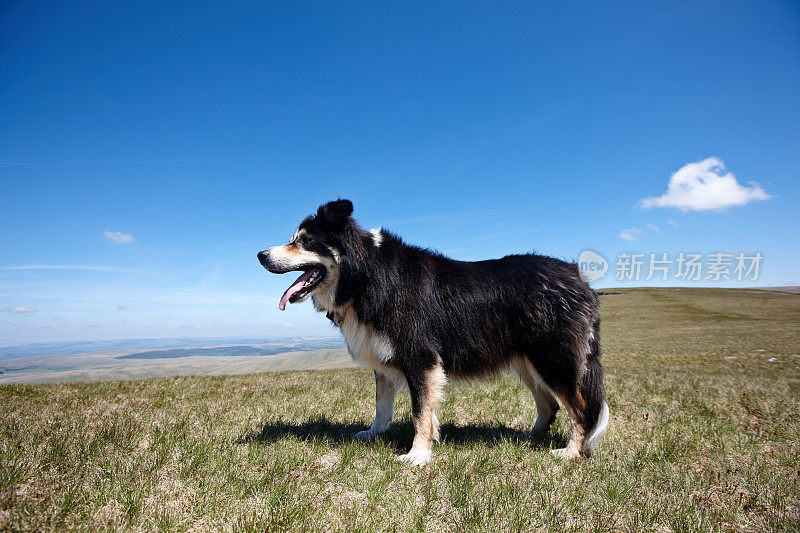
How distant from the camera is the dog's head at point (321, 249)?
4492mm

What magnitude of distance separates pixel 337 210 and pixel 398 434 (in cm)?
323

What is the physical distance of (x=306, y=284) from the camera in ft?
15.0

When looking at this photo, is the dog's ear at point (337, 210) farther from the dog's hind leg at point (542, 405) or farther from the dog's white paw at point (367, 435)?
the dog's hind leg at point (542, 405)

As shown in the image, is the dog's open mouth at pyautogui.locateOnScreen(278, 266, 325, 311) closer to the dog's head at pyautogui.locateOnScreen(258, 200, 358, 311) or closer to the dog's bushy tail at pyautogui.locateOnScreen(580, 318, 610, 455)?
the dog's head at pyautogui.locateOnScreen(258, 200, 358, 311)

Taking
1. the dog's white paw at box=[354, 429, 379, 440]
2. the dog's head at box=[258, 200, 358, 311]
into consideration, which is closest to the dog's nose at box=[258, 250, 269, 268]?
the dog's head at box=[258, 200, 358, 311]

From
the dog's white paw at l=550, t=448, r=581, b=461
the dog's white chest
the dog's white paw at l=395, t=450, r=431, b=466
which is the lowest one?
the dog's white paw at l=395, t=450, r=431, b=466

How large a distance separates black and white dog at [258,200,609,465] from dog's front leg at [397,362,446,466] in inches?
0.5

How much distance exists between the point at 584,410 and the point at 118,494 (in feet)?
15.4

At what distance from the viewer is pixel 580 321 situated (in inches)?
182

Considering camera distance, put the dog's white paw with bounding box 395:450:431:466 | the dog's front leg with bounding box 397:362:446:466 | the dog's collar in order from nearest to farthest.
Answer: the dog's white paw with bounding box 395:450:431:466, the dog's front leg with bounding box 397:362:446:466, the dog's collar

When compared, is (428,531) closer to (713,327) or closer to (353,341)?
(353,341)

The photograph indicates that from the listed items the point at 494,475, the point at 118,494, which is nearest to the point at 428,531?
the point at 494,475

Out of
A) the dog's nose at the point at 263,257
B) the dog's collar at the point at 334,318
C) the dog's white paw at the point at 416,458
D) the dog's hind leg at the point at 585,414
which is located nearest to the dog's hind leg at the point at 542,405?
the dog's hind leg at the point at 585,414

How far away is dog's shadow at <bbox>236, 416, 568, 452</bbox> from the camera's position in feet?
16.0
